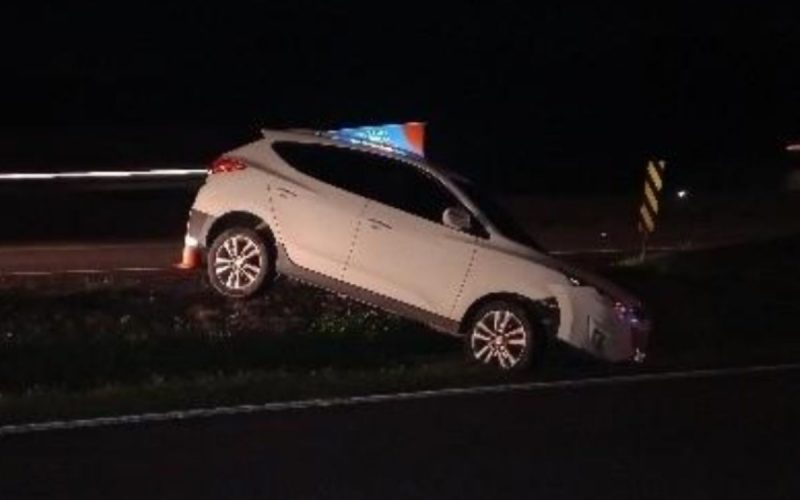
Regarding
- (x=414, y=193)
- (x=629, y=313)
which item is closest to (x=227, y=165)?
(x=414, y=193)

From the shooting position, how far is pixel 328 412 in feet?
39.9

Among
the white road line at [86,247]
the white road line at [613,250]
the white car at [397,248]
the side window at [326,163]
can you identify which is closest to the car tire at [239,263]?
the white car at [397,248]

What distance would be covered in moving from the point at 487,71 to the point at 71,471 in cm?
5040

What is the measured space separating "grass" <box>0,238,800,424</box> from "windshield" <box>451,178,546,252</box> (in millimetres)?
1151

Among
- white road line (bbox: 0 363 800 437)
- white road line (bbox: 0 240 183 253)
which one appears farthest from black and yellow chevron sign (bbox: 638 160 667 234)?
white road line (bbox: 0 363 800 437)

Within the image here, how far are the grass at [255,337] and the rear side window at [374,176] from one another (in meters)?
1.46

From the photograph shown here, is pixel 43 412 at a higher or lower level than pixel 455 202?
lower

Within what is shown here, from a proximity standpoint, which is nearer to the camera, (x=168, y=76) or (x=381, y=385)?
(x=381, y=385)

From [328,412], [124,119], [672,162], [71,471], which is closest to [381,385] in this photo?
[328,412]

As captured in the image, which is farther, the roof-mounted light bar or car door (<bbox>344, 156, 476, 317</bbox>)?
the roof-mounted light bar

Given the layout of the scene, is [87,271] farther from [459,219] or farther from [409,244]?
[459,219]

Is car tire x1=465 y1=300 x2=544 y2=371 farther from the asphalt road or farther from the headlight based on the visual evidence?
the asphalt road

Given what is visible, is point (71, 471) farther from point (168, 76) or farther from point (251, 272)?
point (168, 76)

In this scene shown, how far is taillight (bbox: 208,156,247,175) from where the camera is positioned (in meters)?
17.0
